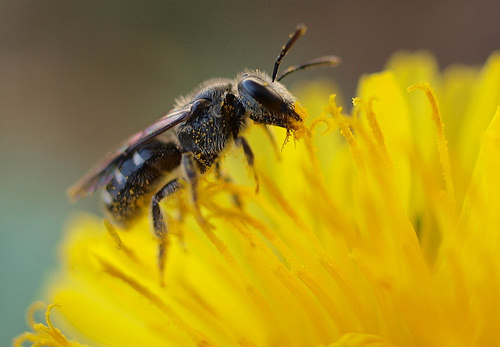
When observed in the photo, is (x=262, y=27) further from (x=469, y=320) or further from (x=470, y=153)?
(x=469, y=320)

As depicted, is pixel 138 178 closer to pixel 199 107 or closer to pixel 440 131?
pixel 199 107

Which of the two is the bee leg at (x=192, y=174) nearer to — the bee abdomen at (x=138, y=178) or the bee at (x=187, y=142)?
the bee at (x=187, y=142)

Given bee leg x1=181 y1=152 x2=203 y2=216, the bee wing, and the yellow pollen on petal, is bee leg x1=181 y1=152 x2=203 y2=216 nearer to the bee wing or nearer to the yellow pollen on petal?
the bee wing

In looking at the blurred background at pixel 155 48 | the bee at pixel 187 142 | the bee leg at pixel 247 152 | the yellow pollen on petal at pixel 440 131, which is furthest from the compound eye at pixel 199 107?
the blurred background at pixel 155 48

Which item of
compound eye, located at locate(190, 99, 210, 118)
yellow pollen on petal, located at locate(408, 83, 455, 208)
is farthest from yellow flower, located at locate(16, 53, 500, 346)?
compound eye, located at locate(190, 99, 210, 118)

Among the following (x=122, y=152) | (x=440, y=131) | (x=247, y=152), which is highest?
(x=122, y=152)

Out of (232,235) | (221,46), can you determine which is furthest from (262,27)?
(232,235)

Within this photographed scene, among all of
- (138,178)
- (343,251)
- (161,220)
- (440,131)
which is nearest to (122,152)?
(138,178)
